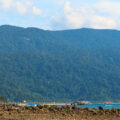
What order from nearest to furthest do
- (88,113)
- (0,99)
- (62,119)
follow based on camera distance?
(62,119) < (88,113) < (0,99)

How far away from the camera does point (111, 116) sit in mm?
35719

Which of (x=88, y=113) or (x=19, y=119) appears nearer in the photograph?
(x=19, y=119)

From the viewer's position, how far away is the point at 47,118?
114 feet

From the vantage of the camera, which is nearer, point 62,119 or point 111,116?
point 62,119

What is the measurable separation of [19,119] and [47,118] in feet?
8.58

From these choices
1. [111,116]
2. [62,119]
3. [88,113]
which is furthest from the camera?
[88,113]

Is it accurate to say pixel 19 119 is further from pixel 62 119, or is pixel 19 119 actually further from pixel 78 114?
pixel 78 114

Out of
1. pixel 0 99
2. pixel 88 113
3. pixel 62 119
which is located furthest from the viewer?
pixel 0 99

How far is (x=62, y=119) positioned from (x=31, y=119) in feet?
8.49

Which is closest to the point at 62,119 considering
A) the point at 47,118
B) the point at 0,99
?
the point at 47,118

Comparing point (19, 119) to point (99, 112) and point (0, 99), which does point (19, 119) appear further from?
point (0, 99)

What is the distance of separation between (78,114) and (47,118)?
4164mm

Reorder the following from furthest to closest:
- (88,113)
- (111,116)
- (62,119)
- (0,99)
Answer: (0,99), (88,113), (111,116), (62,119)

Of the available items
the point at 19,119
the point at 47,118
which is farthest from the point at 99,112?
the point at 19,119
